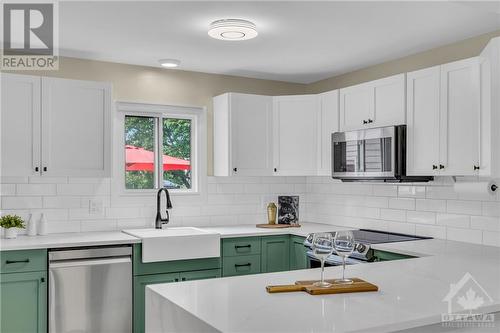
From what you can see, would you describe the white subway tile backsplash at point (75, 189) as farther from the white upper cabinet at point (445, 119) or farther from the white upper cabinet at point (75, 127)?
the white upper cabinet at point (445, 119)

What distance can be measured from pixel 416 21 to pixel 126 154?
2.76 m

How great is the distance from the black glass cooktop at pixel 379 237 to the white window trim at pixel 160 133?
162 centimetres

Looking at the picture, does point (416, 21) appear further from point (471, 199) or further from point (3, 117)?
point (3, 117)

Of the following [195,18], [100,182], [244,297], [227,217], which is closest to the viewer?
[244,297]

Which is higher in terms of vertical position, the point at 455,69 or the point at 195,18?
the point at 195,18

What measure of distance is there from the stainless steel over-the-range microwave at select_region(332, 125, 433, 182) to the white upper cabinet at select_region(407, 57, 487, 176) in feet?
0.26

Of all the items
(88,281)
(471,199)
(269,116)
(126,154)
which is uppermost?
(269,116)

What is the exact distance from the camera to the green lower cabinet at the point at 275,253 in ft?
14.7

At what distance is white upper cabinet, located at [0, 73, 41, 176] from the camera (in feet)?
12.3

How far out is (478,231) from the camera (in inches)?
143

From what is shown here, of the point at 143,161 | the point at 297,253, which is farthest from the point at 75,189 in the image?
the point at 297,253

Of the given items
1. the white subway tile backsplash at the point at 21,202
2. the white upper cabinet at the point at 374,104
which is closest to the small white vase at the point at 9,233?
the white subway tile backsplash at the point at 21,202

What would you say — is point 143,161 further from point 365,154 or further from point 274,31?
point 365,154

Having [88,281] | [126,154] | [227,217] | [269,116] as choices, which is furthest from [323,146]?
[88,281]
